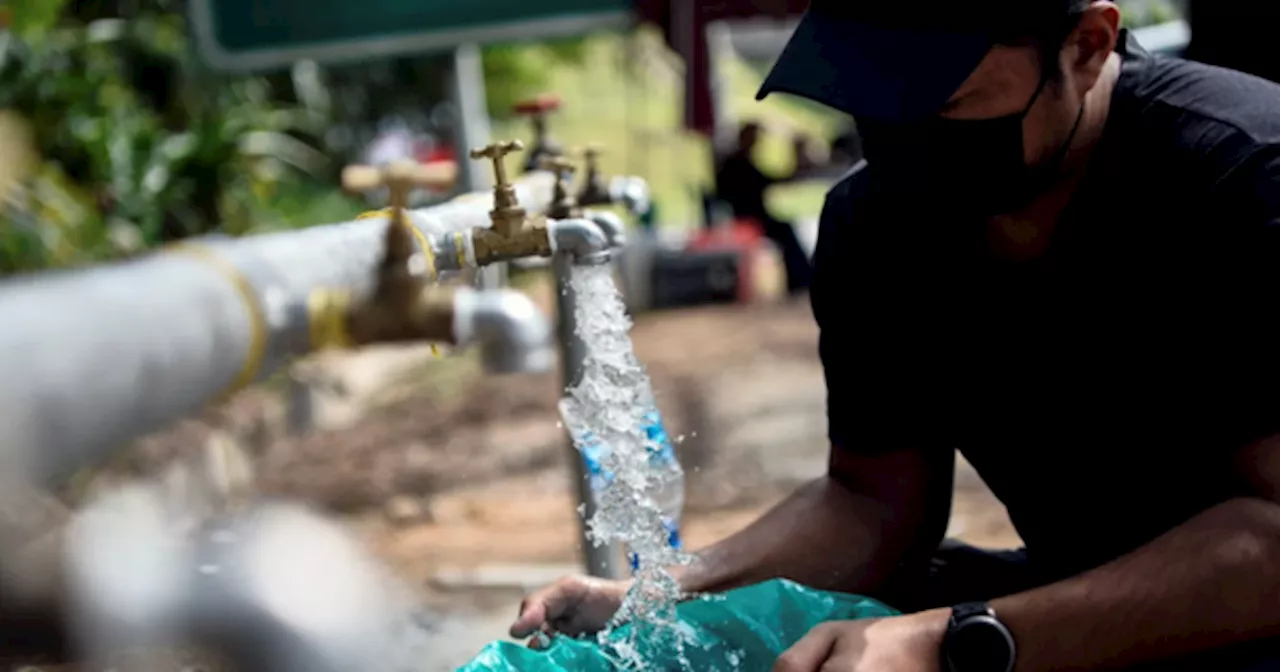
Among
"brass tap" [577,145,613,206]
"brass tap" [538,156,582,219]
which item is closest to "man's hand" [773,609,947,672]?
"brass tap" [538,156,582,219]

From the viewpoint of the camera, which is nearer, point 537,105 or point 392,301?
point 392,301

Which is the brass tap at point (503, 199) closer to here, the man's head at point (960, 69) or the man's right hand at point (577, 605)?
the man's head at point (960, 69)

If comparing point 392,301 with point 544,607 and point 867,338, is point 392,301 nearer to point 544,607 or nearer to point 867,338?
point 544,607

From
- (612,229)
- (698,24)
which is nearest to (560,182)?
(612,229)

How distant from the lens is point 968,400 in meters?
2.03

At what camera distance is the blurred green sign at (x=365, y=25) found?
6.13 meters

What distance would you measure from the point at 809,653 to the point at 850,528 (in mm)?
483

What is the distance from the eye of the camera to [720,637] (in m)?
1.91

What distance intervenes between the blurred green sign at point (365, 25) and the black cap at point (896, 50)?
471cm

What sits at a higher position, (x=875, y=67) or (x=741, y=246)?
(x=875, y=67)

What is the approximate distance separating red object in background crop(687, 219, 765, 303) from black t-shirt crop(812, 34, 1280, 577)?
359 inches

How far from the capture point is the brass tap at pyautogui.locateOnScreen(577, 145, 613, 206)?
2.63 meters

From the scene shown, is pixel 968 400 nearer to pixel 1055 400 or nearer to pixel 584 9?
pixel 1055 400

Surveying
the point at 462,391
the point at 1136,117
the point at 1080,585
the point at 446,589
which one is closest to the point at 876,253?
the point at 1136,117
